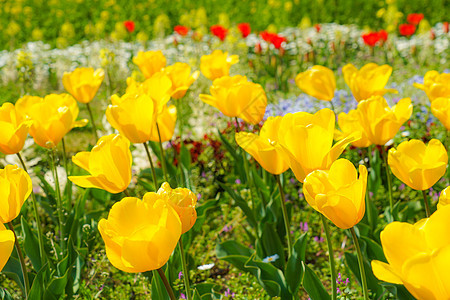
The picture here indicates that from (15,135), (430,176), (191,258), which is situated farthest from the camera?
(191,258)

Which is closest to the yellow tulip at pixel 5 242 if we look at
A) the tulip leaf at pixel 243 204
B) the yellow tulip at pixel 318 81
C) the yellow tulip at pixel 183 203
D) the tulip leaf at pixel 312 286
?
the yellow tulip at pixel 183 203

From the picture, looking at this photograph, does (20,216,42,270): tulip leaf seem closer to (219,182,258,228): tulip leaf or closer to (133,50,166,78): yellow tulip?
(219,182,258,228): tulip leaf

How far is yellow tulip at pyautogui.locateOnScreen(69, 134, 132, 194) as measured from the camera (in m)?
1.39

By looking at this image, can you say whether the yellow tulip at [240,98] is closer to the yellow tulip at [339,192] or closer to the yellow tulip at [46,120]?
the yellow tulip at [46,120]

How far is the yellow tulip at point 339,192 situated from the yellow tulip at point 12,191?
677 mm

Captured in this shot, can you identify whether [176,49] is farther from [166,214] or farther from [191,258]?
[166,214]

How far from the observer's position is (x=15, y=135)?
1.65 metres

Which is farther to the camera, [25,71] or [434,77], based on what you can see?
[25,71]

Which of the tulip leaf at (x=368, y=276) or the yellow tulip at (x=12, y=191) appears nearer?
the yellow tulip at (x=12, y=191)

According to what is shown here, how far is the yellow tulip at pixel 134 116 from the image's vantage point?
1609mm

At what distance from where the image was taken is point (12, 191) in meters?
1.30

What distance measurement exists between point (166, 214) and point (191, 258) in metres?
1.26

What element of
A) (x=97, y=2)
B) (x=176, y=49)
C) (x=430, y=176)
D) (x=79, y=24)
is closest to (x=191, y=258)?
(x=430, y=176)

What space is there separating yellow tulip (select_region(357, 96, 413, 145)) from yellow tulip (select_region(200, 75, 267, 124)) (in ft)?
1.25
